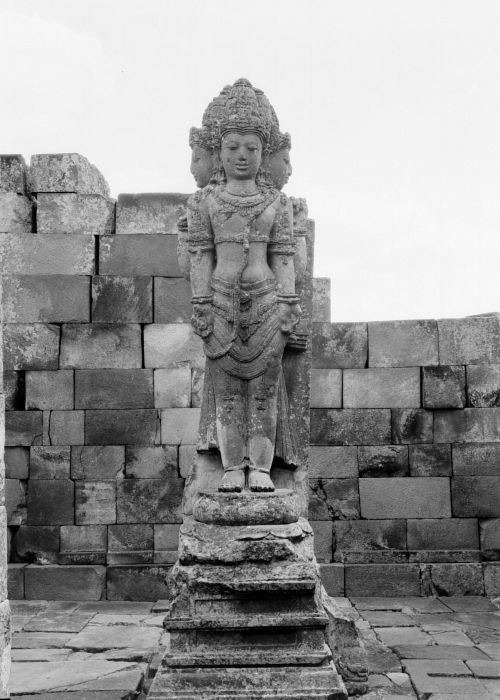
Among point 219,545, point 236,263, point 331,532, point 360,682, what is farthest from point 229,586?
point 331,532

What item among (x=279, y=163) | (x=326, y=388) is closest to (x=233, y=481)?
(x=279, y=163)

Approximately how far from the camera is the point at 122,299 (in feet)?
28.0

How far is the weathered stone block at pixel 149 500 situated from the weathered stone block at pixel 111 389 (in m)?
0.75

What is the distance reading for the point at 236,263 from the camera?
5.15 meters

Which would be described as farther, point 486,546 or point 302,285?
point 486,546

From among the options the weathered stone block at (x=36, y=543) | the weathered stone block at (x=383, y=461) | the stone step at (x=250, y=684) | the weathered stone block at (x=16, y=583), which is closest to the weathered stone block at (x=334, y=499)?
the weathered stone block at (x=383, y=461)

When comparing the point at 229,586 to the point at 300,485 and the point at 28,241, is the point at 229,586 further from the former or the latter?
the point at 28,241

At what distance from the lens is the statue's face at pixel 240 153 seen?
5266 mm

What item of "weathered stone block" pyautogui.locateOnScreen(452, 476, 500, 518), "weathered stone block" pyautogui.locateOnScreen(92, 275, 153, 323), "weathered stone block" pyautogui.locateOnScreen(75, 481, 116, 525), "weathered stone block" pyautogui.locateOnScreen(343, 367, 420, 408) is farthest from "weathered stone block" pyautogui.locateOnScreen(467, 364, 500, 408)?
"weathered stone block" pyautogui.locateOnScreen(75, 481, 116, 525)

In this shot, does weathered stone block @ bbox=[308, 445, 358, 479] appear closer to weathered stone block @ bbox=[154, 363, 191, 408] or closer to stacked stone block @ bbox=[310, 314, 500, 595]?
stacked stone block @ bbox=[310, 314, 500, 595]

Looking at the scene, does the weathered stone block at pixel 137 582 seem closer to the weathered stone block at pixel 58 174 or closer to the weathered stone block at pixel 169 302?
the weathered stone block at pixel 169 302

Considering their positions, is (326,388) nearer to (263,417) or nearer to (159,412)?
(159,412)

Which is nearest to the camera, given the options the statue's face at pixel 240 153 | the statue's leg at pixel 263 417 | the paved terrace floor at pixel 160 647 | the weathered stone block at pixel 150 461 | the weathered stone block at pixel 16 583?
the statue's leg at pixel 263 417

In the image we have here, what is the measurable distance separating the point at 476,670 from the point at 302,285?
8.80ft
